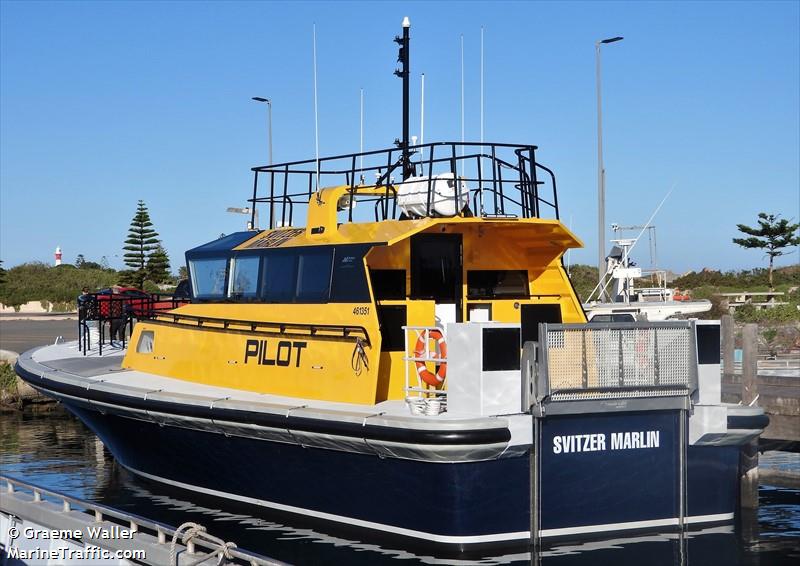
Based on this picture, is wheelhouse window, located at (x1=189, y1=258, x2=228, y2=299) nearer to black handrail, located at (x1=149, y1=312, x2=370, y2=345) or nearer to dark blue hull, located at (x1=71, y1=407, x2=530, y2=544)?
black handrail, located at (x1=149, y1=312, x2=370, y2=345)

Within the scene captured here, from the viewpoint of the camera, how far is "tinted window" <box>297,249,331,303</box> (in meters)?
10.8

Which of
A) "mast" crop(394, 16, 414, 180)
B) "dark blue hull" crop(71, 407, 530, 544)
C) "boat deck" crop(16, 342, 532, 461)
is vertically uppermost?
"mast" crop(394, 16, 414, 180)

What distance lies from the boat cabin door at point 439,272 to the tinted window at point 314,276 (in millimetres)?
966

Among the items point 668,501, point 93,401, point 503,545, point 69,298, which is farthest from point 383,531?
point 69,298

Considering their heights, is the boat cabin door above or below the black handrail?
above

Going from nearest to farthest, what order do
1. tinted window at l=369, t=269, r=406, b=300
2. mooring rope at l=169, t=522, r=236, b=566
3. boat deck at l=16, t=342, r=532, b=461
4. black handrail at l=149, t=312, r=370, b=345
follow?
1. mooring rope at l=169, t=522, r=236, b=566
2. boat deck at l=16, t=342, r=532, b=461
3. black handrail at l=149, t=312, r=370, b=345
4. tinted window at l=369, t=269, r=406, b=300

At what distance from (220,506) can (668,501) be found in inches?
189

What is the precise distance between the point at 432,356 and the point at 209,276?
4.07 m

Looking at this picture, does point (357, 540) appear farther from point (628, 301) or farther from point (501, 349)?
point (628, 301)

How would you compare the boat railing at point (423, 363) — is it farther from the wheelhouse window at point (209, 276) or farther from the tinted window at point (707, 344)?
the wheelhouse window at point (209, 276)

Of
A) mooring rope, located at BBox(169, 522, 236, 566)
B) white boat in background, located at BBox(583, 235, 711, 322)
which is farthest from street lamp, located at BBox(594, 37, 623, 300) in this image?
mooring rope, located at BBox(169, 522, 236, 566)

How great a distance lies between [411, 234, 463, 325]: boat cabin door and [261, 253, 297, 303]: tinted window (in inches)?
61.2

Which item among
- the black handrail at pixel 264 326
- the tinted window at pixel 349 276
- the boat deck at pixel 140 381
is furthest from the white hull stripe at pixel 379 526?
the tinted window at pixel 349 276

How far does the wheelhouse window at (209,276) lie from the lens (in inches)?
492
